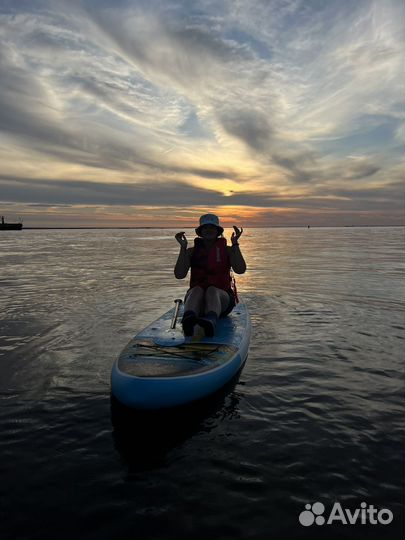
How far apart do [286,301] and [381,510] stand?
36.3 ft

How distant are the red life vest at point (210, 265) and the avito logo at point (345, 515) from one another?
17.9ft

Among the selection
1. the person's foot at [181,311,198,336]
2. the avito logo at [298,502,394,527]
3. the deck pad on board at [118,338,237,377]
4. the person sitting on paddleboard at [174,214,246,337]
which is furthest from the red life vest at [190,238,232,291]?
the avito logo at [298,502,394,527]

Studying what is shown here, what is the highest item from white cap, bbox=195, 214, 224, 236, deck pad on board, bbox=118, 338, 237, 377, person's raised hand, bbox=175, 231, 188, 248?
white cap, bbox=195, 214, 224, 236

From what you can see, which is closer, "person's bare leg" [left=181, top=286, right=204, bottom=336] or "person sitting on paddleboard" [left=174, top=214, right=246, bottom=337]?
"person's bare leg" [left=181, top=286, right=204, bottom=336]

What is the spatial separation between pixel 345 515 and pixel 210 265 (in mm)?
5755

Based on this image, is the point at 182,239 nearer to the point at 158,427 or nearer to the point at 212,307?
the point at 212,307

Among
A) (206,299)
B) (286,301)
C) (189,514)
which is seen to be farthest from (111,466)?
(286,301)

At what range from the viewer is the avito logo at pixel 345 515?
160 inches

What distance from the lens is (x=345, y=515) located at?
4.18 meters

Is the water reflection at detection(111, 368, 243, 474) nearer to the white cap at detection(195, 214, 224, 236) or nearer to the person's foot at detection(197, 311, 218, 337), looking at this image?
the person's foot at detection(197, 311, 218, 337)

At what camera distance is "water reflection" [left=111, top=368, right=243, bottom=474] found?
5.12 m

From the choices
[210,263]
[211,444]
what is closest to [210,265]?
[210,263]

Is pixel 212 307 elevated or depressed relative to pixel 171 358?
elevated

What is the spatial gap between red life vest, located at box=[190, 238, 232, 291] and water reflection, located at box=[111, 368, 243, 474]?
10.5 feet
